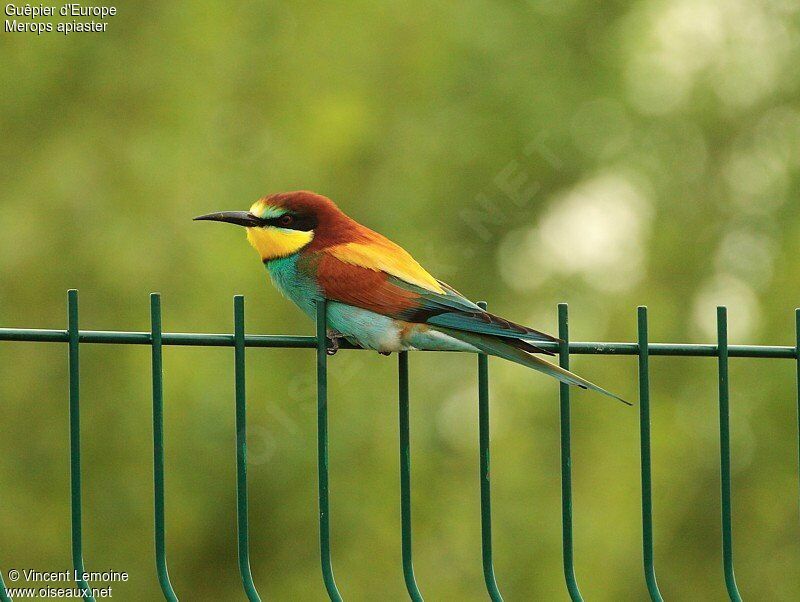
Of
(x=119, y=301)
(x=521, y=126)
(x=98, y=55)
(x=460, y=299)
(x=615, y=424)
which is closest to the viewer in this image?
(x=460, y=299)

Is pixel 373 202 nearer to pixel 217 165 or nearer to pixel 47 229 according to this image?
pixel 217 165

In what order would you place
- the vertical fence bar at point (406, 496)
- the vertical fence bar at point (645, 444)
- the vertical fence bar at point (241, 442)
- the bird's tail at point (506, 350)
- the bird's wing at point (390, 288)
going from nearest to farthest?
the vertical fence bar at point (241, 442) < the vertical fence bar at point (406, 496) < the vertical fence bar at point (645, 444) < the bird's tail at point (506, 350) < the bird's wing at point (390, 288)

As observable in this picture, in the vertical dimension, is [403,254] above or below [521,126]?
below

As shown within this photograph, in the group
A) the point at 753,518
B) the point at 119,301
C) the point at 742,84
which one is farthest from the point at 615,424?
the point at 119,301

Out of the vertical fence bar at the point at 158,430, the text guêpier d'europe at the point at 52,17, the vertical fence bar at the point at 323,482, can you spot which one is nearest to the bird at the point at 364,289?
the vertical fence bar at the point at 323,482

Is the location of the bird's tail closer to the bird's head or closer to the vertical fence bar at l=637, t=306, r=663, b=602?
the vertical fence bar at l=637, t=306, r=663, b=602

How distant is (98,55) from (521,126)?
405 cm

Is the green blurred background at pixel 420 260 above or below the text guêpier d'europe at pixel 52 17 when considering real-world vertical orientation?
below

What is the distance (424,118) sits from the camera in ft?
41.3

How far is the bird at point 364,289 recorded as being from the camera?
15.0 feet

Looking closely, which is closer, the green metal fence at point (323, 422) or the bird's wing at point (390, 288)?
the green metal fence at point (323, 422)

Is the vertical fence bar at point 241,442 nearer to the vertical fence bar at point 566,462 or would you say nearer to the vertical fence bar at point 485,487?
the vertical fence bar at point 485,487

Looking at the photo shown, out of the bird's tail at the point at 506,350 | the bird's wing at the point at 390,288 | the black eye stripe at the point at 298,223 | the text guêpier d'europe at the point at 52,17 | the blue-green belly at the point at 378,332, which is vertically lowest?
the bird's tail at the point at 506,350

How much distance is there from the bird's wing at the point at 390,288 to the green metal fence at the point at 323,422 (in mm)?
461
